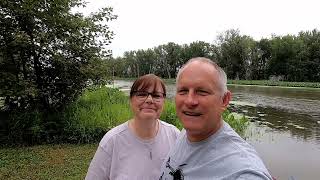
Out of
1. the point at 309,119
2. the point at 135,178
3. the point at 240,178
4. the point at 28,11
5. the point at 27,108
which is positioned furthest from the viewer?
the point at 309,119

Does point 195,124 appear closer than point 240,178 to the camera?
No

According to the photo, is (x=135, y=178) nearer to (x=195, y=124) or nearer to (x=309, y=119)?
(x=195, y=124)

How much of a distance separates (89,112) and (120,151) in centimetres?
708

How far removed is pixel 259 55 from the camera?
68.2 metres

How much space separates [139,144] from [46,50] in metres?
7.02

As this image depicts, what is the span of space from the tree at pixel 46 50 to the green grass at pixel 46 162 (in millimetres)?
1365

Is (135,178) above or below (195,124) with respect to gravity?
below

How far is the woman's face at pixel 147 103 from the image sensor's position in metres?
2.55

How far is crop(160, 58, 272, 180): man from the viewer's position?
1551 millimetres

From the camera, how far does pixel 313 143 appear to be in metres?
11.5

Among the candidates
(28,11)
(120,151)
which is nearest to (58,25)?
(28,11)

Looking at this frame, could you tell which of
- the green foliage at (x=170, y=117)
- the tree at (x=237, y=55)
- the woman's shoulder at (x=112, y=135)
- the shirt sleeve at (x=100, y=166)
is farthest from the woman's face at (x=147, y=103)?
the tree at (x=237, y=55)

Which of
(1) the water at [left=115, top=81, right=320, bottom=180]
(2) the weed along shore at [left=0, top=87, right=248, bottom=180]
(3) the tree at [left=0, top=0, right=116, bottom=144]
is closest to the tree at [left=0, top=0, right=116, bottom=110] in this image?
(3) the tree at [left=0, top=0, right=116, bottom=144]

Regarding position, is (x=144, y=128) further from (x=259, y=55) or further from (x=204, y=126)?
(x=259, y=55)
